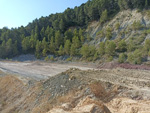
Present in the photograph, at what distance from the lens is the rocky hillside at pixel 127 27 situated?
103 feet

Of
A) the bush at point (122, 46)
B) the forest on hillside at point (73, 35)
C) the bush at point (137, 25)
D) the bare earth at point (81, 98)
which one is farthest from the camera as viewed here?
the forest on hillside at point (73, 35)

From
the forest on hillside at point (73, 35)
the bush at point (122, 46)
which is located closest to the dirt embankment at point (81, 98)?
the forest on hillside at point (73, 35)

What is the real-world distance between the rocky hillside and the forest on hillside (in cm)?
186

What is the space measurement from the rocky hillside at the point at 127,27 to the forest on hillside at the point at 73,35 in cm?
186

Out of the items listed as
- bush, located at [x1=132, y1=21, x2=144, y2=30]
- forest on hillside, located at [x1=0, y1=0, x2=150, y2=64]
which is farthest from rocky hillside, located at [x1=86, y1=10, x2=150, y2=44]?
forest on hillside, located at [x1=0, y1=0, x2=150, y2=64]

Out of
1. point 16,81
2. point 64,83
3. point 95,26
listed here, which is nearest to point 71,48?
point 95,26

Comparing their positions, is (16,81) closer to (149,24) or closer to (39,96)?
(39,96)

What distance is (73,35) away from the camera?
48.5 meters

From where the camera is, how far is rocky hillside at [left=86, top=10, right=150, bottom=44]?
3150cm

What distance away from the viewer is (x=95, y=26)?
151ft

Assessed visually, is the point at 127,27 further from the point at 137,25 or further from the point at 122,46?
the point at 122,46

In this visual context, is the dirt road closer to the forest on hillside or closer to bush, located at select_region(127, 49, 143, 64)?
the forest on hillside

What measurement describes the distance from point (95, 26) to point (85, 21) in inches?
308

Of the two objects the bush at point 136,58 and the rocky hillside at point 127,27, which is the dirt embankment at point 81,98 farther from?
the rocky hillside at point 127,27
